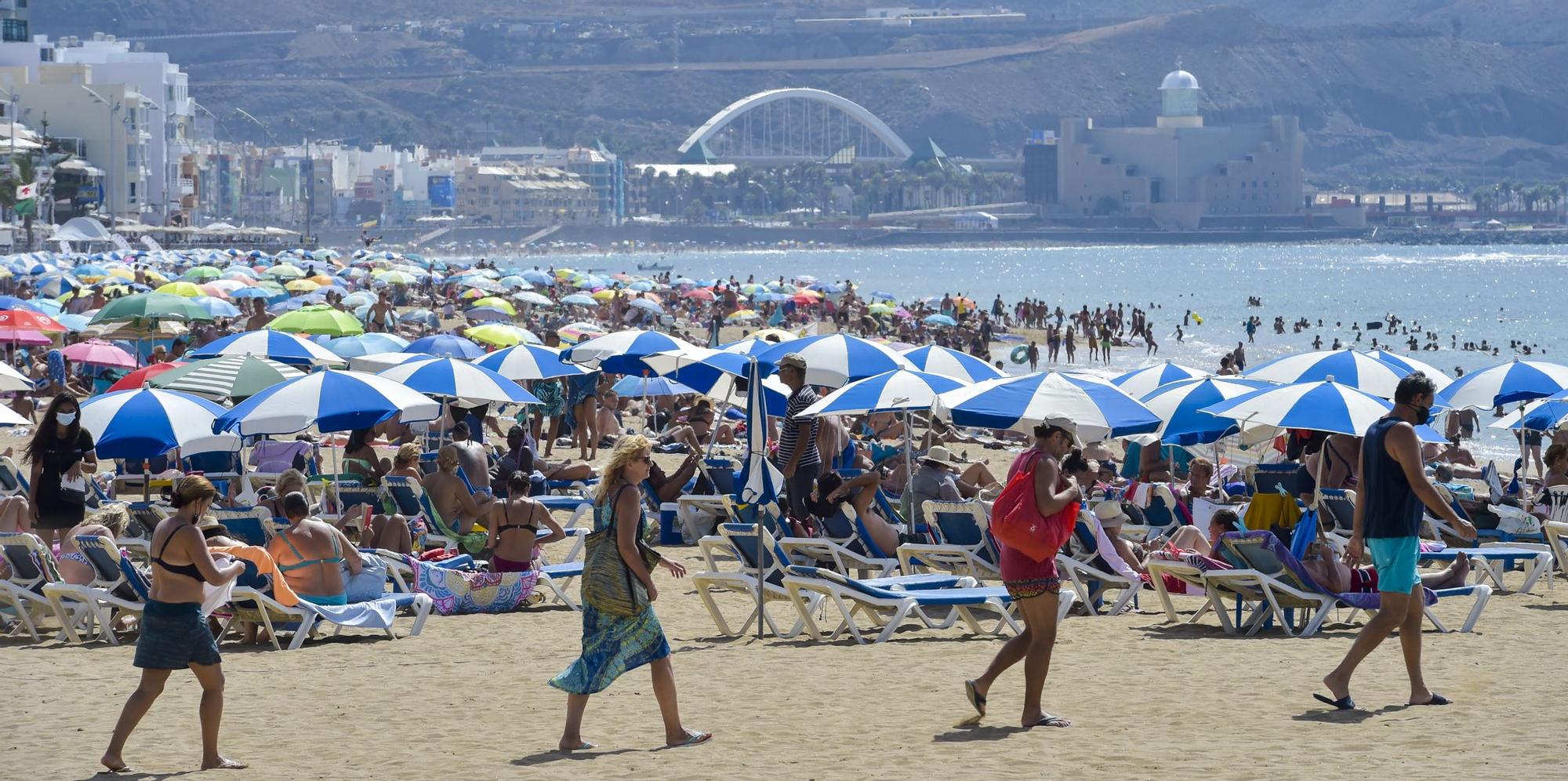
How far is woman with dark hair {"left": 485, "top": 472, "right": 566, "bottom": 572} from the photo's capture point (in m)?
8.84

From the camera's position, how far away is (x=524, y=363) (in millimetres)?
14062

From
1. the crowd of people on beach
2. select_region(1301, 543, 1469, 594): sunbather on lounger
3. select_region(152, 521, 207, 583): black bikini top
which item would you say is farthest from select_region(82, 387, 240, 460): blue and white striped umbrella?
select_region(1301, 543, 1469, 594): sunbather on lounger

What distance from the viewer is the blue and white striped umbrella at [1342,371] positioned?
40.7 feet

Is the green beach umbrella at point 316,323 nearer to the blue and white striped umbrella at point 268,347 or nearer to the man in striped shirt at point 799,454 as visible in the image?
the blue and white striped umbrella at point 268,347

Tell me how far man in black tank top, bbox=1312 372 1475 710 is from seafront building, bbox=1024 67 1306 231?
16869 cm

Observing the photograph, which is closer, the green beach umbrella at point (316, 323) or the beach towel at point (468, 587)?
the beach towel at point (468, 587)

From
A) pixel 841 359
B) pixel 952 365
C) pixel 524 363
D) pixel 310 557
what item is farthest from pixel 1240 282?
pixel 310 557

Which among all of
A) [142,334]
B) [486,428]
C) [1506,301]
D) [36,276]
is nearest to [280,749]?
[486,428]

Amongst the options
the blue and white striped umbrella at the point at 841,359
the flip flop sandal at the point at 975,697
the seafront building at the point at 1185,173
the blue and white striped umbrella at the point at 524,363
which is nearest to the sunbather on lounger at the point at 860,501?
the blue and white striped umbrella at the point at 841,359

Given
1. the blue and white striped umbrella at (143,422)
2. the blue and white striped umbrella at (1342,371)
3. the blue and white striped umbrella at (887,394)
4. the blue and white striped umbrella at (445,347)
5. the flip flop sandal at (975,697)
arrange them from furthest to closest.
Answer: the blue and white striped umbrella at (445,347), the blue and white striped umbrella at (1342,371), the blue and white striped umbrella at (887,394), the blue and white striped umbrella at (143,422), the flip flop sandal at (975,697)

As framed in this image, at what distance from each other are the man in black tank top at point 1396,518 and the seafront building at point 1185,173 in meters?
169

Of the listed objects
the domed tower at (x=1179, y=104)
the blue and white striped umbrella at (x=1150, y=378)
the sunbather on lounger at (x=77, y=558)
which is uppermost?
the domed tower at (x=1179, y=104)

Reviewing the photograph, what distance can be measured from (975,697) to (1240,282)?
4009 inches

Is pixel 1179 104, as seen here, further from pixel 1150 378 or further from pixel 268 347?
pixel 268 347
